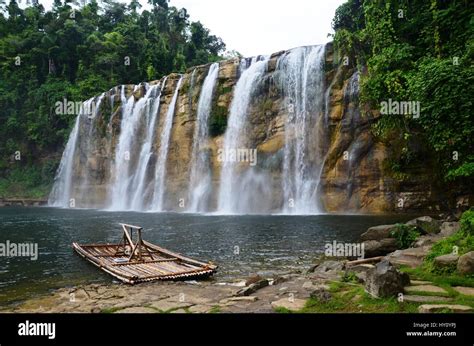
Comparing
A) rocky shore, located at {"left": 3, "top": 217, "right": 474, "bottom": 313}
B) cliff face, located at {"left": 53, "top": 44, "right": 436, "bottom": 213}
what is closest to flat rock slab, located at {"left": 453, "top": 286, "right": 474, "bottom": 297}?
rocky shore, located at {"left": 3, "top": 217, "right": 474, "bottom": 313}

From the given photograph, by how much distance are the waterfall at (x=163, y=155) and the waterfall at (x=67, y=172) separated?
12605mm

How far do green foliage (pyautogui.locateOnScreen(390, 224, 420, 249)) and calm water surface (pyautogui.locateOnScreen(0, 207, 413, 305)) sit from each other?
7.53 feet

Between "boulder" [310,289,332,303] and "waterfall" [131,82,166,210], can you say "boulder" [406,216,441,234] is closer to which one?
"boulder" [310,289,332,303]

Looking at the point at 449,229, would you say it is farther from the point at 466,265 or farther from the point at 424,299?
the point at 424,299

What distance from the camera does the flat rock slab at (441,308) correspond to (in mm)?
4812

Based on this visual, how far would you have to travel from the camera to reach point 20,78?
55.4 metres

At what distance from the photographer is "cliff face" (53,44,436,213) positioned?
25.1m

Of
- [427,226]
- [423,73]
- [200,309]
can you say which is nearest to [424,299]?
[200,309]

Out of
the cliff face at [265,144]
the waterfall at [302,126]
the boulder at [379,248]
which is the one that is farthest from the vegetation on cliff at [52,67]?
the boulder at [379,248]

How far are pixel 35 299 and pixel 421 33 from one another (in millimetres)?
19116

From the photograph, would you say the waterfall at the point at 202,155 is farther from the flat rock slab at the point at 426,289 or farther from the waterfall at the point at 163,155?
the flat rock slab at the point at 426,289

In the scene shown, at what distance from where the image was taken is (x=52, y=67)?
56.4 m

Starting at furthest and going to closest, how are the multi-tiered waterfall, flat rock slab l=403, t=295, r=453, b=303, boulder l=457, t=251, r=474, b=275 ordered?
the multi-tiered waterfall
boulder l=457, t=251, r=474, b=275
flat rock slab l=403, t=295, r=453, b=303
